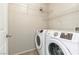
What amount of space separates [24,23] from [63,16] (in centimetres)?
52

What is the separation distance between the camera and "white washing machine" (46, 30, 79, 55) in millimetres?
1270

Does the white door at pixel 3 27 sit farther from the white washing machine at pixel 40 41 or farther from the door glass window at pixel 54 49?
the door glass window at pixel 54 49

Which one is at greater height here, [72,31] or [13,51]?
[72,31]

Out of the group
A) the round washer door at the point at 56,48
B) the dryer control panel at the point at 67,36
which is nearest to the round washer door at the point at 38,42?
the round washer door at the point at 56,48

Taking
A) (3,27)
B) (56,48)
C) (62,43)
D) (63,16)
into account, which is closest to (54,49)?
(56,48)

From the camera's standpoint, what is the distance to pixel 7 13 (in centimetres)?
147

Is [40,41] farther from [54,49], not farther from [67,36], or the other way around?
[67,36]

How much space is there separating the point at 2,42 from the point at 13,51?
20cm

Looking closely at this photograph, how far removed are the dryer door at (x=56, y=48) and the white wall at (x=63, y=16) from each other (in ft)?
0.62

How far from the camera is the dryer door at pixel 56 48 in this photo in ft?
4.36
